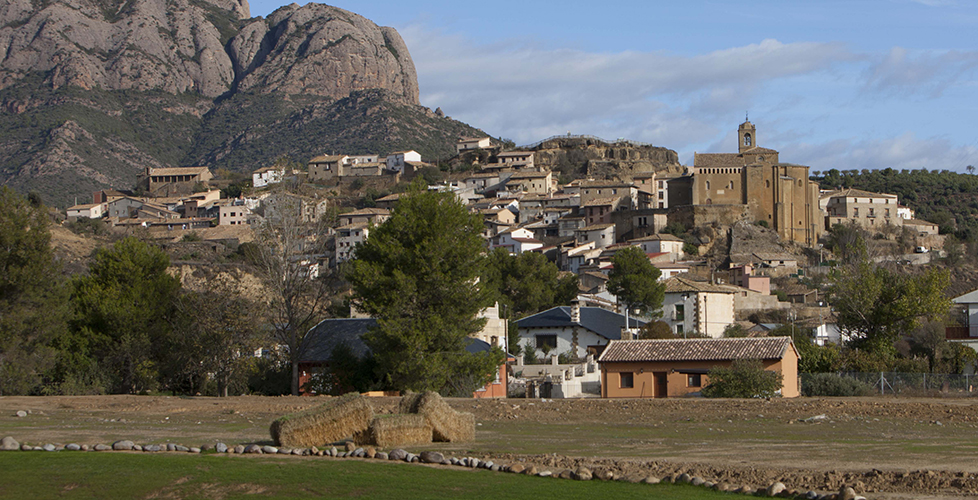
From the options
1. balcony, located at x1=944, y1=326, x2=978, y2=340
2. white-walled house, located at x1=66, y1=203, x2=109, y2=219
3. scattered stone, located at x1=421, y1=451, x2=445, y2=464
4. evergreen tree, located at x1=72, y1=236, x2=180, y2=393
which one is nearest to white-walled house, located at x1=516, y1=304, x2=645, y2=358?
balcony, located at x1=944, y1=326, x2=978, y2=340

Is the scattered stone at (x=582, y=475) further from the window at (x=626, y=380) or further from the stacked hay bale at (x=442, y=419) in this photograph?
the window at (x=626, y=380)

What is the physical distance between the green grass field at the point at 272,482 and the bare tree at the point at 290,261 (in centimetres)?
2338

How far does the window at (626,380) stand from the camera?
41.3 meters

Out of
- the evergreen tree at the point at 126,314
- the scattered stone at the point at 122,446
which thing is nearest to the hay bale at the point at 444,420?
the scattered stone at the point at 122,446

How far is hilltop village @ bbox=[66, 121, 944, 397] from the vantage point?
52.4 m

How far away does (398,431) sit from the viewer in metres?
18.1

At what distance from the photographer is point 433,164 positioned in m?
157

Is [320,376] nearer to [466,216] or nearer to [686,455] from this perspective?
[466,216]

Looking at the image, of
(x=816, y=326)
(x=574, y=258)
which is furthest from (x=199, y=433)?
(x=574, y=258)

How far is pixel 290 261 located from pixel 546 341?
2109cm

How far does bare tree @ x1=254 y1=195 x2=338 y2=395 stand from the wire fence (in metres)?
19.7

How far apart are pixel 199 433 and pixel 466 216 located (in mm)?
20410

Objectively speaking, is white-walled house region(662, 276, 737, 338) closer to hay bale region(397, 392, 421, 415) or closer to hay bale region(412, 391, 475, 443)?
hay bale region(397, 392, 421, 415)

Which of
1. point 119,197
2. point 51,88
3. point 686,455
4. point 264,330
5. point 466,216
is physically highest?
point 51,88
